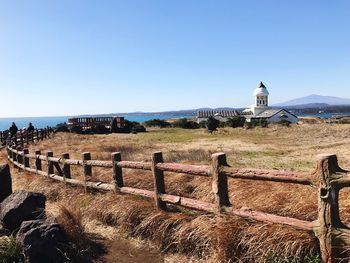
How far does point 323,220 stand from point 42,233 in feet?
12.6

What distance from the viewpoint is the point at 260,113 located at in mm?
95500

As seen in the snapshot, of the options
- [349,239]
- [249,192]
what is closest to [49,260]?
[249,192]

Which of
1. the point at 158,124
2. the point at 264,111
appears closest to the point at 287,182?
the point at 158,124

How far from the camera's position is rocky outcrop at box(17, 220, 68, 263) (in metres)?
5.62

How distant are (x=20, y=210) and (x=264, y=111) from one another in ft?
302

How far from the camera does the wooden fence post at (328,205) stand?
447 cm

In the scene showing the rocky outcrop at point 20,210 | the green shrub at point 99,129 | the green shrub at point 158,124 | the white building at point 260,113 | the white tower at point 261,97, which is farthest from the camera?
the white tower at point 261,97

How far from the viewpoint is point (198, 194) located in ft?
27.2

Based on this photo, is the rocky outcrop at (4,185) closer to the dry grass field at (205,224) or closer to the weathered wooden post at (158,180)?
the dry grass field at (205,224)

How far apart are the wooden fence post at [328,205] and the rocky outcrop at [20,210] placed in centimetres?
469

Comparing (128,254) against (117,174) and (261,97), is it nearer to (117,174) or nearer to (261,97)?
(117,174)

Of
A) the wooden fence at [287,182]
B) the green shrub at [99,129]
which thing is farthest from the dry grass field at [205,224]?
the green shrub at [99,129]

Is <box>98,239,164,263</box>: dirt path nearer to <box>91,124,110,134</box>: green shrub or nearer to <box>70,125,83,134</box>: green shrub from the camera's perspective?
<box>70,125,83,134</box>: green shrub

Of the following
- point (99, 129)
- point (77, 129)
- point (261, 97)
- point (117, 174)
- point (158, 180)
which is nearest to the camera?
point (158, 180)
